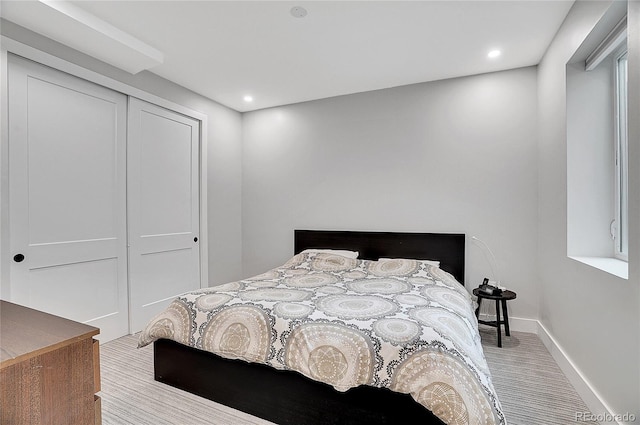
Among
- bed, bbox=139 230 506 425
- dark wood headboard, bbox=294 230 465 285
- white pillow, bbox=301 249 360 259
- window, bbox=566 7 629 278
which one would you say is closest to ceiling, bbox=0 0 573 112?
window, bbox=566 7 629 278

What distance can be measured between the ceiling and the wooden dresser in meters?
2.16

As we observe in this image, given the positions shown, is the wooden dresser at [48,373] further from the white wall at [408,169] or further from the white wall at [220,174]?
the white wall at [408,169]

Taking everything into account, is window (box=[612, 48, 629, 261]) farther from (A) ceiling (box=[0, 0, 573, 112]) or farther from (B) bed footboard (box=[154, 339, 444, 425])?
(B) bed footboard (box=[154, 339, 444, 425])

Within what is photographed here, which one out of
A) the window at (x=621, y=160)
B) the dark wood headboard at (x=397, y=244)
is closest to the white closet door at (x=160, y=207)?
the dark wood headboard at (x=397, y=244)

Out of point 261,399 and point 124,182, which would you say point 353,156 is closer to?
point 124,182

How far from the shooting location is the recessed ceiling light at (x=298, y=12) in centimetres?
230

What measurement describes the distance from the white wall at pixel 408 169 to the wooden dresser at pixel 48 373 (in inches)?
122

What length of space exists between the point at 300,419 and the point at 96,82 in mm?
3107

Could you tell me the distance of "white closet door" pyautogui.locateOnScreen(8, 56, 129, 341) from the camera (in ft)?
7.89

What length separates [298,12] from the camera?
2344 millimetres

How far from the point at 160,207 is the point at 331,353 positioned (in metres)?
2.62

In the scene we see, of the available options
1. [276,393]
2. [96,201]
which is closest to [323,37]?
[96,201]

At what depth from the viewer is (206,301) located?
2.24 metres

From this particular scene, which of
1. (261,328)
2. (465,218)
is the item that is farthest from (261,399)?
(465,218)
